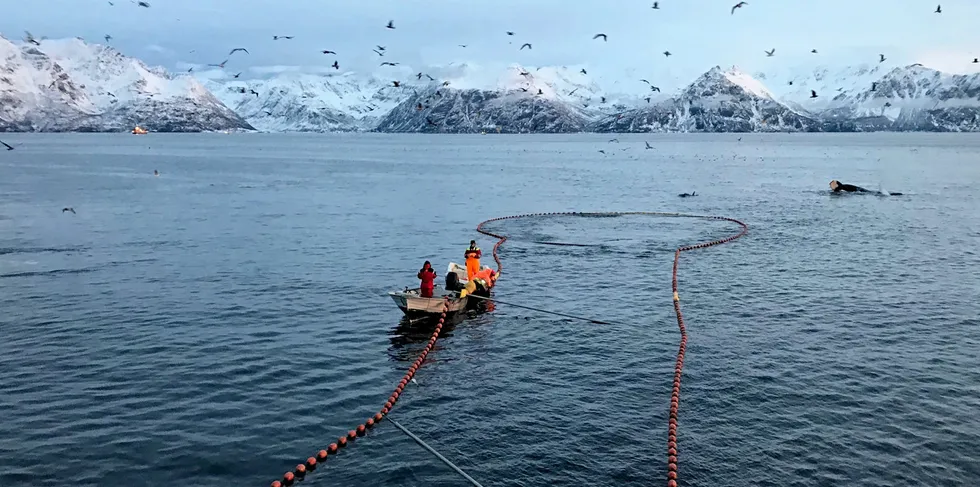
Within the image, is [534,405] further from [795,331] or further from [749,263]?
[749,263]

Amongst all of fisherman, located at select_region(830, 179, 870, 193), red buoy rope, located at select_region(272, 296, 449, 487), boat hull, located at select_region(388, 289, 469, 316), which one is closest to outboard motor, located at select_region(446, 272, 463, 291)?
boat hull, located at select_region(388, 289, 469, 316)

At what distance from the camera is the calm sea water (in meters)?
21.7

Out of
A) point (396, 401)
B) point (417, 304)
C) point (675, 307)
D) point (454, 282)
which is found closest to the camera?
point (396, 401)

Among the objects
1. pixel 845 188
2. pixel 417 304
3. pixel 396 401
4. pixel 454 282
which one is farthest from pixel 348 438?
pixel 845 188

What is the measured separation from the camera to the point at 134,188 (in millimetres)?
104812

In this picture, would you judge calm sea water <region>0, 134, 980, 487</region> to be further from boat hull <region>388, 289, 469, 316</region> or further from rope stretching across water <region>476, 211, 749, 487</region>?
boat hull <region>388, 289, 469, 316</region>

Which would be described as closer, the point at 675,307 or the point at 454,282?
the point at 675,307

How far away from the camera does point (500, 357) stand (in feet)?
102

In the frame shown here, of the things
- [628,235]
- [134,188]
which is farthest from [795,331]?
[134,188]

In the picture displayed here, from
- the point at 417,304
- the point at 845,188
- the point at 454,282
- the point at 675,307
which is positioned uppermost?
the point at 845,188

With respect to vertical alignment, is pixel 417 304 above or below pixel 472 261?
below

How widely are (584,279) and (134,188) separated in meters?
80.9

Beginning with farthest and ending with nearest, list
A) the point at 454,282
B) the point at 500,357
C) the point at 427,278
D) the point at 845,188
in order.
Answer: the point at 845,188 < the point at 454,282 < the point at 427,278 < the point at 500,357

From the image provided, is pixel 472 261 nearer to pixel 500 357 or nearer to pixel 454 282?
Answer: pixel 454 282
